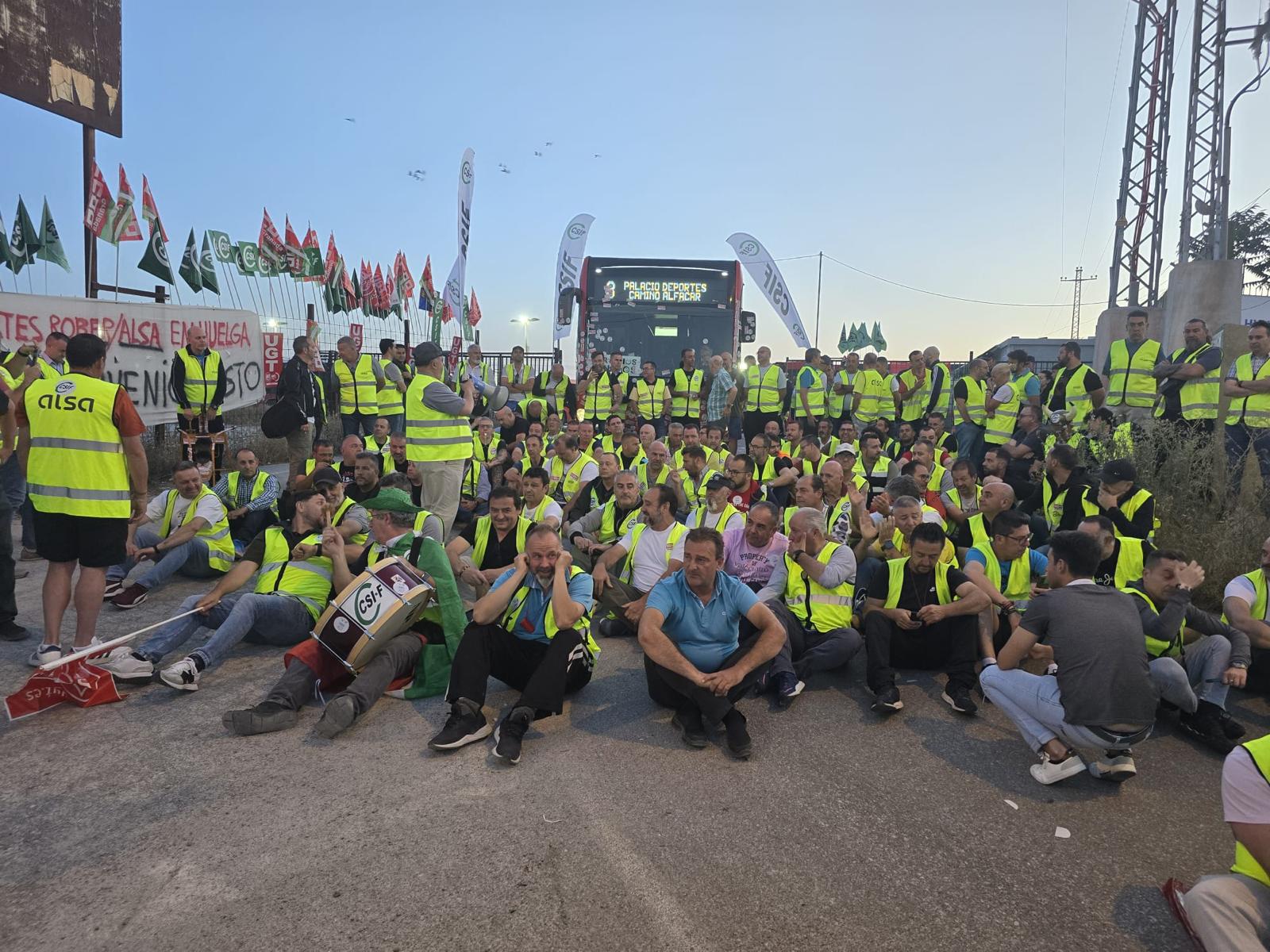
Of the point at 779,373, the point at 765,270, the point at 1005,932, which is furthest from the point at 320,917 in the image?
the point at 765,270

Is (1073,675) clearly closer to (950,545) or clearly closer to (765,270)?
(950,545)

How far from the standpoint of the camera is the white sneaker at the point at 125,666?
4590 mm

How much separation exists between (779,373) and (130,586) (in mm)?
8811

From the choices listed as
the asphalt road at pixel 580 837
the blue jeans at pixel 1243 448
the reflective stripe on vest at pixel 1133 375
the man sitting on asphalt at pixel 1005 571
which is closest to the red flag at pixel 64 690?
the asphalt road at pixel 580 837

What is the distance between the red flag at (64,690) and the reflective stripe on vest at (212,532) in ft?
8.16

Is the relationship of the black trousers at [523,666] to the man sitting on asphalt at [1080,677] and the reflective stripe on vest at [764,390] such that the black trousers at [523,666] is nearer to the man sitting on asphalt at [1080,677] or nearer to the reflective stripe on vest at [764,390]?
the man sitting on asphalt at [1080,677]

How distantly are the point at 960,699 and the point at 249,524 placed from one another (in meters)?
6.34

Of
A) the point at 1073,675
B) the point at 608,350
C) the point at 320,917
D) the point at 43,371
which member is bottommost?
the point at 320,917

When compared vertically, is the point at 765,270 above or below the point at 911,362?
above

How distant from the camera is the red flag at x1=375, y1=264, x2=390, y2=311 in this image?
90.6 feet

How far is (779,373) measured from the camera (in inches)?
481

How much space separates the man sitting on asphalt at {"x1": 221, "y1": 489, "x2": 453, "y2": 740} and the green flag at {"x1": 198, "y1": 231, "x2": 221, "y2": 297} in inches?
624

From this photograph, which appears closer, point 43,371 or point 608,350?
point 43,371

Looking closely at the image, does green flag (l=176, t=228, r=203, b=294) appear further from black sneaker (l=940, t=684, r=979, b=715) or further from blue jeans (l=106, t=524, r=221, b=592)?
black sneaker (l=940, t=684, r=979, b=715)
